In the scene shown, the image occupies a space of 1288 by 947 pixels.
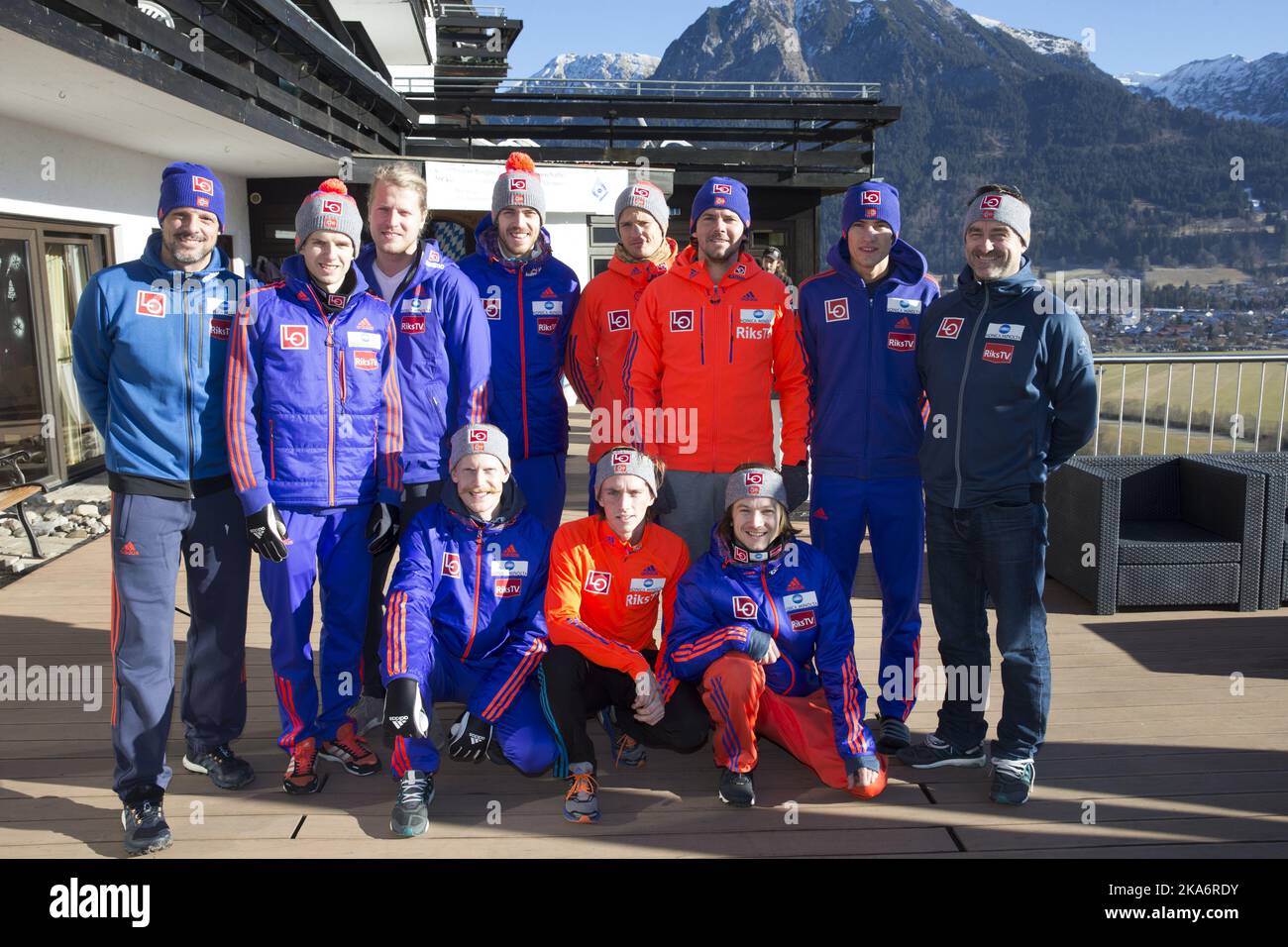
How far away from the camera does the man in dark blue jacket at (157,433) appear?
294 cm

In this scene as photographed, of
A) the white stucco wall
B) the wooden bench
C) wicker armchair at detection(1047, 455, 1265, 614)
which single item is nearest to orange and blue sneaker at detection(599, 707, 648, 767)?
wicker armchair at detection(1047, 455, 1265, 614)

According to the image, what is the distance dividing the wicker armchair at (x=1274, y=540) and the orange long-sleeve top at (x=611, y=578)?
10.5ft

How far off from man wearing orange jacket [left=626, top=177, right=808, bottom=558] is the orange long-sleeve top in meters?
0.23

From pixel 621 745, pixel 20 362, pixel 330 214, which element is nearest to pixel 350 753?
pixel 621 745

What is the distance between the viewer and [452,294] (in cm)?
356

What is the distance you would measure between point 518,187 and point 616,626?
1715 millimetres

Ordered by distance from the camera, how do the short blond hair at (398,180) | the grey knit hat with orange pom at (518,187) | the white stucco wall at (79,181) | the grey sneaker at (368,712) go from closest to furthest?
1. the short blond hair at (398,180)
2. the grey sneaker at (368,712)
3. the grey knit hat with orange pom at (518,187)
4. the white stucco wall at (79,181)

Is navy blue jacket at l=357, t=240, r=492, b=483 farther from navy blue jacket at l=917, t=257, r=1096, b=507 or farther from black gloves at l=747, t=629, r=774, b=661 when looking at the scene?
navy blue jacket at l=917, t=257, r=1096, b=507

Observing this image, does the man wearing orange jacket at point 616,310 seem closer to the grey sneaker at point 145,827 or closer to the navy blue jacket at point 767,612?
the navy blue jacket at point 767,612

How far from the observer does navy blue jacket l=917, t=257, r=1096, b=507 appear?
309 cm

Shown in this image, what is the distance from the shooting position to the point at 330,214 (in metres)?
3.21

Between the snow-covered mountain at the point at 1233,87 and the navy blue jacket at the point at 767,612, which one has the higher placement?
the snow-covered mountain at the point at 1233,87

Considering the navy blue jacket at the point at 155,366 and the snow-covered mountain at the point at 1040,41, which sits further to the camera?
the snow-covered mountain at the point at 1040,41

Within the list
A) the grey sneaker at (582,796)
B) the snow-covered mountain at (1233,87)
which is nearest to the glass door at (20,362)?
the grey sneaker at (582,796)
